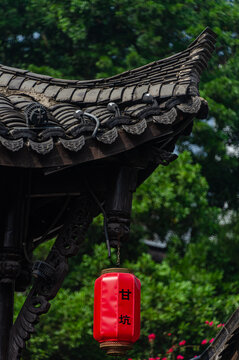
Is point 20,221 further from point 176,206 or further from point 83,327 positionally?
point 176,206

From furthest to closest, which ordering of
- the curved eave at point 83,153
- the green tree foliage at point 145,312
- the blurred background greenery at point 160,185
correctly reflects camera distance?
the blurred background greenery at point 160,185, the green tree foliage at point 145,312, the curved eave at point 83,153

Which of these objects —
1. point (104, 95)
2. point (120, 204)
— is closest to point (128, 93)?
point (104, 95)

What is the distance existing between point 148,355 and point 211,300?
1.56 m

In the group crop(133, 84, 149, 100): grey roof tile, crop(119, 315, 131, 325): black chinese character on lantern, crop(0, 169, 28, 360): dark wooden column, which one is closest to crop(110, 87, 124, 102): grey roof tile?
crop(133, 84, 149, 100): grey roof tile

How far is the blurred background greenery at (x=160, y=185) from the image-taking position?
12234 mm

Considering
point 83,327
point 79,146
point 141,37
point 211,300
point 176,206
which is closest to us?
point 79,146

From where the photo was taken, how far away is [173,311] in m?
12.1

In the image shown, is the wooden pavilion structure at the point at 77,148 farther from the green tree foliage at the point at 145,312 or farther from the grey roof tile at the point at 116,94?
the green tree foliage at the point at 145,312

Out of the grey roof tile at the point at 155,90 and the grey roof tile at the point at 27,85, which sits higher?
the grey roof tile at the point at 27,85

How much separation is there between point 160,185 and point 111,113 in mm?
8966

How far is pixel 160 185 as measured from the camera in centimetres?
1361

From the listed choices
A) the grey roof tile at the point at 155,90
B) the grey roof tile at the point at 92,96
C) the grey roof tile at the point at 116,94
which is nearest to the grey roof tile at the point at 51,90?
the grey roof tile at the point at 92,96

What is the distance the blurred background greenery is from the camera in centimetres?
1223

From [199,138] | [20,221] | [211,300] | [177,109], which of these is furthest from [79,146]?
[199,138]
